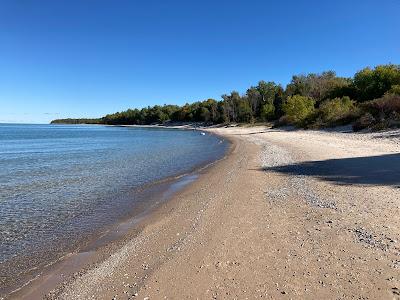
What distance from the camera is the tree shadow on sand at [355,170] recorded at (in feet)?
41.3

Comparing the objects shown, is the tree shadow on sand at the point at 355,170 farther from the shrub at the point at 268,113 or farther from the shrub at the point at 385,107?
the shrub at the point at 268,113

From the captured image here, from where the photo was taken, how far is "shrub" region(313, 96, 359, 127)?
42281 millimetres

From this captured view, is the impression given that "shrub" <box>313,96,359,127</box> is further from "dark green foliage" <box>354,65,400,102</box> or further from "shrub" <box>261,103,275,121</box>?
"shrub" <box>261,103,275,121</box>

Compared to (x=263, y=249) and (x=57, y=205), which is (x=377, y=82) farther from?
(x=263, y=249)

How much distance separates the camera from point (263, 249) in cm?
702

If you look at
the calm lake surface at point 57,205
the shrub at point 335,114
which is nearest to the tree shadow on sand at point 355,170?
the calm lake surface at point 57,205

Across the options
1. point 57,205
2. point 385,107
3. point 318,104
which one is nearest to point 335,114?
point 385,107

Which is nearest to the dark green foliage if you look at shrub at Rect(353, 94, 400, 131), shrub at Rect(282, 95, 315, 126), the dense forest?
the dense forest

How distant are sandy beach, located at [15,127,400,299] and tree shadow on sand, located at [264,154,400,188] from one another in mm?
181

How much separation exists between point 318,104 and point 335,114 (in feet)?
110

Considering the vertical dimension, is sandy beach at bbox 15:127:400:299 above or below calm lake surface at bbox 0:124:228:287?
above

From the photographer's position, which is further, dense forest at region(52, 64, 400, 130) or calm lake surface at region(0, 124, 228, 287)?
dense forest at region(52, 64, 400, 130)

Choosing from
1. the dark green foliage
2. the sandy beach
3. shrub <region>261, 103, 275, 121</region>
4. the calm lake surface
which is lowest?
the calm lake surface

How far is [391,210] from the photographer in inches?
342
